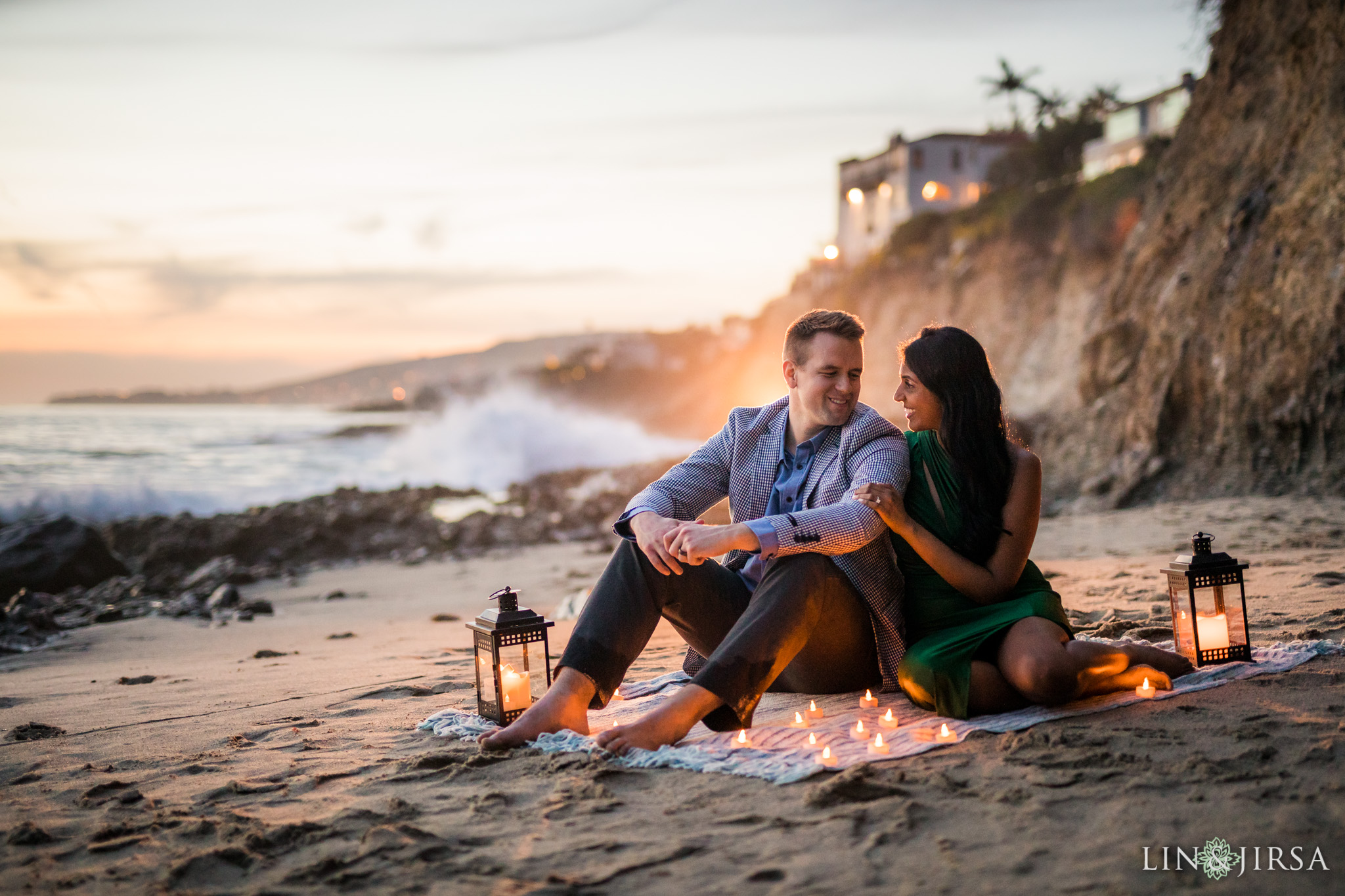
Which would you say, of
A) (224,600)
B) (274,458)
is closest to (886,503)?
(224,600)

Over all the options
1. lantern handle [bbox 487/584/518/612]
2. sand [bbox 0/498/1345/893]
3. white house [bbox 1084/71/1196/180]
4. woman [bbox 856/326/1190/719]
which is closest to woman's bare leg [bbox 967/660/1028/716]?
woman [bbox 856/326/1190/719]

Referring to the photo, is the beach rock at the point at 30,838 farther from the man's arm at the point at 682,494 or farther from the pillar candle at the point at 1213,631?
the pillar candle at the point at 1213,631

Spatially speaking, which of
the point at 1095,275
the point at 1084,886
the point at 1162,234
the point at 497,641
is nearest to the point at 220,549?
the point at 497,641

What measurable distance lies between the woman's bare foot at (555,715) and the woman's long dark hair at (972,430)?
1418 millimetres

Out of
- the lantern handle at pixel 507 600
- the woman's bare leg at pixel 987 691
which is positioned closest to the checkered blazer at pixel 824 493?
the woman's bare leg at pixel 987 691

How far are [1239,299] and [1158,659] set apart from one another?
8056 millimetres

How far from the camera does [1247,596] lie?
4746 millimetres

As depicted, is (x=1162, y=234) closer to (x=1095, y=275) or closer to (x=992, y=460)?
(x=1095, y=275)

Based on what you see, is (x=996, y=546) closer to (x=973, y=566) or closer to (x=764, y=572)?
(x=973, y=566)

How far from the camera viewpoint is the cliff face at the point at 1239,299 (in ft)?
29.1

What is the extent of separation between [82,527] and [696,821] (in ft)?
30.4

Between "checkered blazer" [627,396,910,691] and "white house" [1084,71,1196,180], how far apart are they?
25.5 meters

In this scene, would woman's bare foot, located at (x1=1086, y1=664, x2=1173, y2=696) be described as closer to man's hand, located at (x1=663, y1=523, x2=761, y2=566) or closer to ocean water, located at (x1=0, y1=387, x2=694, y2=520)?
man's hand, located at (x1=663, y1=523, x2=761, y2=566)

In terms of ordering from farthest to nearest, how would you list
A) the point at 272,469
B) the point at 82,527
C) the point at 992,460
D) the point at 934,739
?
the point at 272,469, the point at 82,527, the point at 992,460, the point at 934,739
